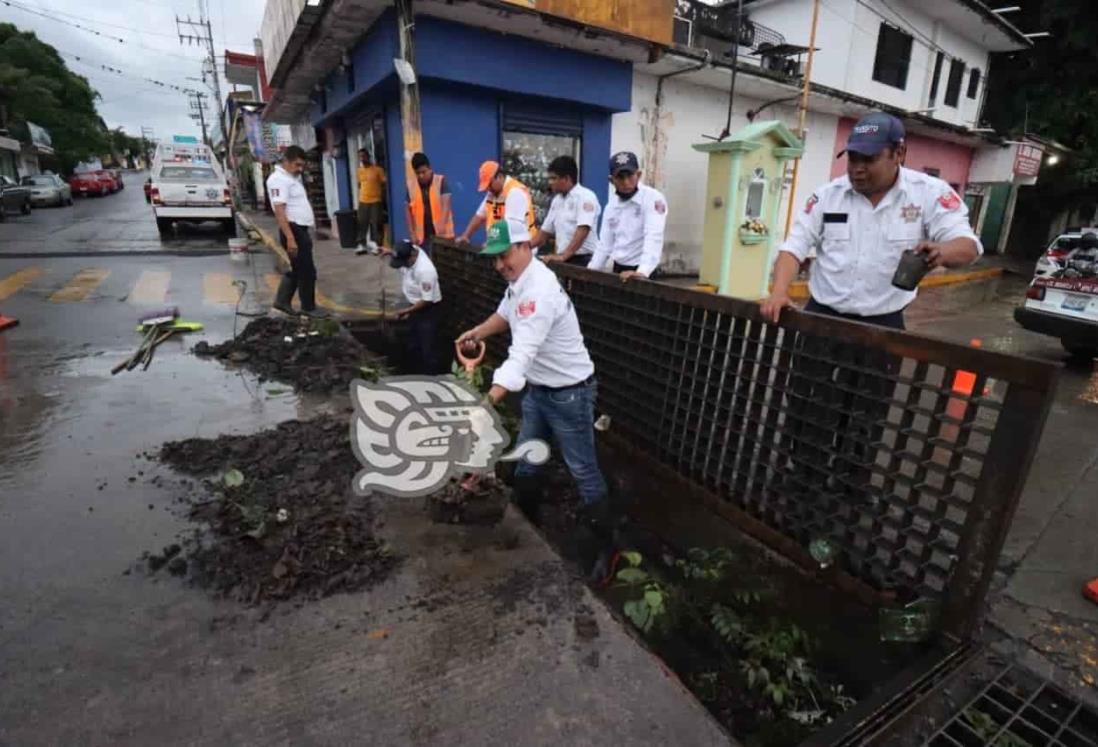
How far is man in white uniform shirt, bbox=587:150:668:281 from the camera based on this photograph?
14.1 ft

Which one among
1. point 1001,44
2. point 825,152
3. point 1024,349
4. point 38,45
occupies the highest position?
point 38,45

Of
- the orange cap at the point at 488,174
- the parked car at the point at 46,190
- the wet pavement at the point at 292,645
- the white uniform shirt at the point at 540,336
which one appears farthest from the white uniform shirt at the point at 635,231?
the parked car at the point at 46,190

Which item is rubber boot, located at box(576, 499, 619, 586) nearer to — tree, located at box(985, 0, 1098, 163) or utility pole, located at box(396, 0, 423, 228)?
utility pole, located at box(396, 0, 423, 228)

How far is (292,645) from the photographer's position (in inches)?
80.1

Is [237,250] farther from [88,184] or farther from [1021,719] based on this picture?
[88,184]

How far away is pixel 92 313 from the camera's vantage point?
22.5 feet

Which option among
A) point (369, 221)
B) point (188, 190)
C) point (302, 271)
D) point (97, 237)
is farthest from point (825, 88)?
point (97, 237)

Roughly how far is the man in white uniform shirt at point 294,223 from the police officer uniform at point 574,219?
2.79m

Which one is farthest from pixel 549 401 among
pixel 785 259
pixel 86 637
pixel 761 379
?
pixel 86 637

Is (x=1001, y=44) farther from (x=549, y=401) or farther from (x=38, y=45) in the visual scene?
(x=38, y=45)

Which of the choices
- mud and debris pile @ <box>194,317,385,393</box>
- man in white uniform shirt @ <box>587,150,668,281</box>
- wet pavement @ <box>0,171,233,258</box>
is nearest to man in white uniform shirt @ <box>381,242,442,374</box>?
mud and debris pile @ <box>194,317,385,393</box>

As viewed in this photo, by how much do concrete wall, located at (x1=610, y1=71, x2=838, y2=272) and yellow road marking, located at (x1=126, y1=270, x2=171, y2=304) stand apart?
25.4 ft

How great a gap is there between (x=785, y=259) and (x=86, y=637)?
3.39 metres

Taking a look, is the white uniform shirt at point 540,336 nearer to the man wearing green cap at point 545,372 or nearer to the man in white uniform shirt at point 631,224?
the man wearing green cap at point 545,372
